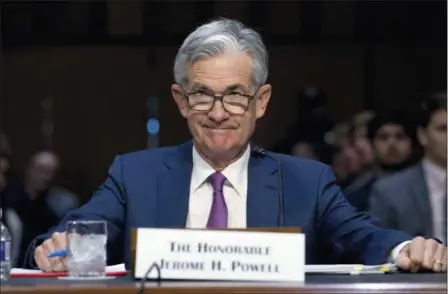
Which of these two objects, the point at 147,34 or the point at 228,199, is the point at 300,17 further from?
the point at 228,199

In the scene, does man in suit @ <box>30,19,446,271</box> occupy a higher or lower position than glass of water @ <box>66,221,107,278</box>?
higher

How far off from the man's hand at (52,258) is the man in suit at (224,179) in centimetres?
10

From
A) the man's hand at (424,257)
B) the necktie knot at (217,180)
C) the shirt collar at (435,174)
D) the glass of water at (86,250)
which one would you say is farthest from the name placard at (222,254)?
the shirt collar at (435,174)

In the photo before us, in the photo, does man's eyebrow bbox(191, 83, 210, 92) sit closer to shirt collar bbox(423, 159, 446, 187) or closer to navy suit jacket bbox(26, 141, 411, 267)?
navy suit jacket bbox(26, 141, 411, 267)

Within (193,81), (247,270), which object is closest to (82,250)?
(247,270)

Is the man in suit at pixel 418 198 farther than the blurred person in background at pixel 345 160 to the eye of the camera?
No

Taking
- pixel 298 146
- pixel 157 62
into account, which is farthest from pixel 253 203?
pixel 157 62

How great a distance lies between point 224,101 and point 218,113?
1.5 inches

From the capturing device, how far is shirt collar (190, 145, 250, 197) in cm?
304

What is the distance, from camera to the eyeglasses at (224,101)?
9.71ft

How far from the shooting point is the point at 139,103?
7.70m

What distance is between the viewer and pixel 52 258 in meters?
2.73

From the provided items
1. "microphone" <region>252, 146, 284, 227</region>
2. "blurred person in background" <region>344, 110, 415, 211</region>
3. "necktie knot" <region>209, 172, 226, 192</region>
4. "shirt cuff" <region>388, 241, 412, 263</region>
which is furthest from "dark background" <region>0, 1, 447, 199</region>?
"shirt cuff" <region>388, 241, 412, 263</region>

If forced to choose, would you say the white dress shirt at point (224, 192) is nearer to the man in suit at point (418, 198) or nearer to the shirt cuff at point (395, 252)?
the shirt cuff at point (395, 252)
